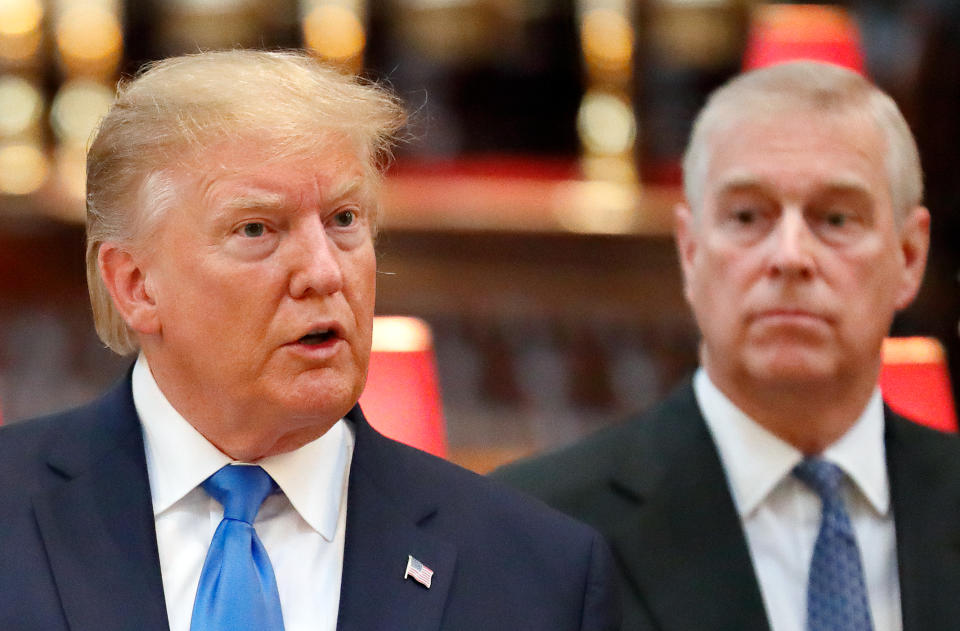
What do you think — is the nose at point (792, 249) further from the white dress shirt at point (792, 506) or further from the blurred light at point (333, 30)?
the blurred light at point (333, 30)

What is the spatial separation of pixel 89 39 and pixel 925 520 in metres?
4.92

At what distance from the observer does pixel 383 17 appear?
7062mm

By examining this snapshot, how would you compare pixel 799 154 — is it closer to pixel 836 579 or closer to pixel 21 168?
pixel 836 579

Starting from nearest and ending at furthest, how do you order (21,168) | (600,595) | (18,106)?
(600,595) → (21,168) → (18,106)

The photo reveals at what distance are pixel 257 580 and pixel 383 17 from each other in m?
5.14

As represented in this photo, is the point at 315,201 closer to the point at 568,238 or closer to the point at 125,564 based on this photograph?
the point at 125,564

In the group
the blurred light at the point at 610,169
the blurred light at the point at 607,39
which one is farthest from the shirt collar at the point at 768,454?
the blurred light at the point at 607,39

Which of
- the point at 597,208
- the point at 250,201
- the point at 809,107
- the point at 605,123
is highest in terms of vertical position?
the point at 250,201

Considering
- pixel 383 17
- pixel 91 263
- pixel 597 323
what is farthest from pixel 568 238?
pixel 91 263

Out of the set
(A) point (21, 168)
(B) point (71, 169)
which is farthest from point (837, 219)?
(A) point (21, 168)

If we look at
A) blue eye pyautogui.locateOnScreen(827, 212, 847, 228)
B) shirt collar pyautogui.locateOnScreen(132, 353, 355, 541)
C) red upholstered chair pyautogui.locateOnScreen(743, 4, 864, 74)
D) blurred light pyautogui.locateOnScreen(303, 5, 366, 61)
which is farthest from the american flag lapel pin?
blurred light pyautogui.locateOnScreen(303, 5, 366, 61)

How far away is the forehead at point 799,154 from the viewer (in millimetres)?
2879

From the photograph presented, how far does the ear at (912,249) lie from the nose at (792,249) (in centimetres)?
26

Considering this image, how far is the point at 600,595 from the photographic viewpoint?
2441mm
